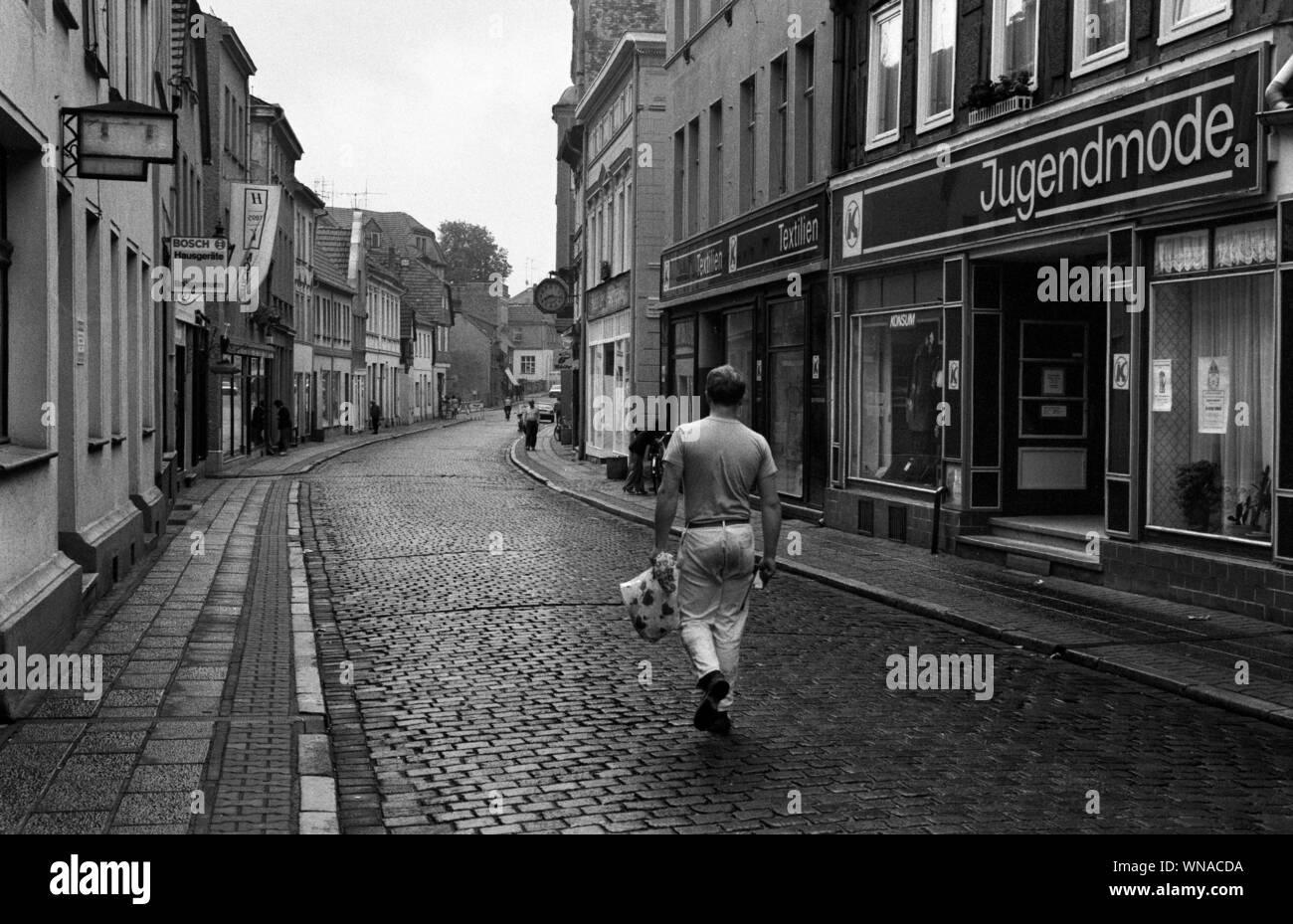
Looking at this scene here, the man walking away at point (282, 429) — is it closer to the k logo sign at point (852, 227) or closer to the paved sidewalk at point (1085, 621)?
the k logo sign at point (852, 227)

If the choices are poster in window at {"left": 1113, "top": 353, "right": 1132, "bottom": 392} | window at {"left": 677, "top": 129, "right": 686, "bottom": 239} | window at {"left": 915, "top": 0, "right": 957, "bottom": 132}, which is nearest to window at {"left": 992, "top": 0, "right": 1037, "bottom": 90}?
window at {"left": 915, "top": 0, "right": 957, "bottom": 132}

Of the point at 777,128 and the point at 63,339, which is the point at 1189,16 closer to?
the point at 63,339

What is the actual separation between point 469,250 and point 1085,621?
12873 centimetres

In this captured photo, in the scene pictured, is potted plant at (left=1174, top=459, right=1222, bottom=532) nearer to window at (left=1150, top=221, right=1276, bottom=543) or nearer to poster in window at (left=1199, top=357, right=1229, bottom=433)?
window at (left=1150, top=221, right=1276, bottom=543)

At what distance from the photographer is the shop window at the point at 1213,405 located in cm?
1220

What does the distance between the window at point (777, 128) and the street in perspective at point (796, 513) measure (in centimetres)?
8

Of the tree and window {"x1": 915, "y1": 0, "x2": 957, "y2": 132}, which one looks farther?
the tree

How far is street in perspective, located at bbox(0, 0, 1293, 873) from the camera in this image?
7.14 m

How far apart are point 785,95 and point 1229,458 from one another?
40.7 feet

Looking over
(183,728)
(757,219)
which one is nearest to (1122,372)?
(183,728)

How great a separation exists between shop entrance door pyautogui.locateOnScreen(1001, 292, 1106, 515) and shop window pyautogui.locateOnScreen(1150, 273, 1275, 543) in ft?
11.2

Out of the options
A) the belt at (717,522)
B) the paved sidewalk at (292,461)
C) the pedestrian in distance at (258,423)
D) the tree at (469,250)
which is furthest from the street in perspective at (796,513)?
the tree at (469,250)

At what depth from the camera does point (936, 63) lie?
17906mm

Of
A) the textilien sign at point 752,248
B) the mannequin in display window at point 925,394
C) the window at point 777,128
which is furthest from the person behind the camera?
the window at point 777,128
